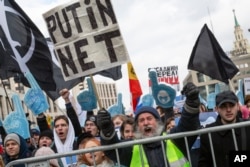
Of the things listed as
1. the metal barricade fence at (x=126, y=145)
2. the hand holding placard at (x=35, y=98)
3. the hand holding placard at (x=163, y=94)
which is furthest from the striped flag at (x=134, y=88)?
the metal barricade fence at (x=126, y=145)

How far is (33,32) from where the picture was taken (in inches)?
293

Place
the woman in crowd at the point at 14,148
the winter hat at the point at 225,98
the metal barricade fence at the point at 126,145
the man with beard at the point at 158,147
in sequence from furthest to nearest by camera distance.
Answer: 1. the woman in crowd at the point at 14,148
2. the winter hat at the point at 225,98
3. the man with beard at the point at 158,147
4. the metal barricade fence at the point at 126,145

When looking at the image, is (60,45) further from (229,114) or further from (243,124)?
(243,124)

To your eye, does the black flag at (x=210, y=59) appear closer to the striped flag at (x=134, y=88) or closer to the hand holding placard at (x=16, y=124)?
the striped flag at (x=134, y=88)

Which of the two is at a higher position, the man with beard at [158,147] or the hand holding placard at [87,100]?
the hand holding placard at [87,100]

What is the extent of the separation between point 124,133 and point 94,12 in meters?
1.30

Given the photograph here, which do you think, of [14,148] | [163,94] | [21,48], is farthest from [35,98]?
[14,148]

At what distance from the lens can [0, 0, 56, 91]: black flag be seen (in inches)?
279

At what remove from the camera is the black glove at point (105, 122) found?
138 inches

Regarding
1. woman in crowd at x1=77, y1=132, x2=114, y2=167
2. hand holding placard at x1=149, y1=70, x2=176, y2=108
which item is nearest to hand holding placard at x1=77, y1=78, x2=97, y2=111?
hand holding placard at x1=149, y1=70, x2=176, y2=108

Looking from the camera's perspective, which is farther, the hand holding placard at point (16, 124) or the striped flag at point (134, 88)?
the striped flag at point (134, 88)

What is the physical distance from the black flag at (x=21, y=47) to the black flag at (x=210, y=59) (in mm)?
2360

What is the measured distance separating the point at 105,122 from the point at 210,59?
462 cm

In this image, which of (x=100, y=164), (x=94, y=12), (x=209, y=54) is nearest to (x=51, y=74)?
(x=209, y=54)
